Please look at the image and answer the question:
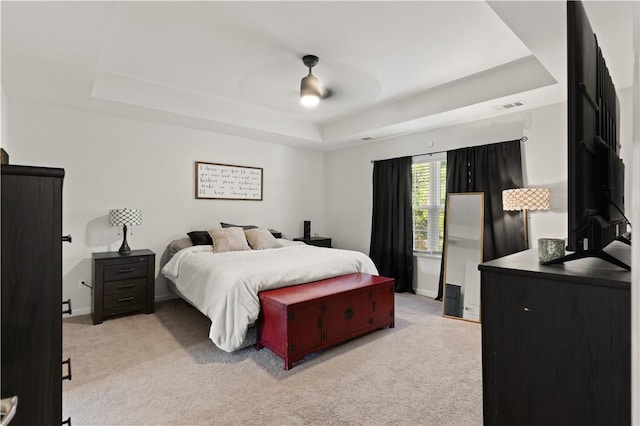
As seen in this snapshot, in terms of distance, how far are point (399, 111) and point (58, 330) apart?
4059 millimetres

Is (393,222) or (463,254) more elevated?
(393,222)

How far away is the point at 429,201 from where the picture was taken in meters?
4.71

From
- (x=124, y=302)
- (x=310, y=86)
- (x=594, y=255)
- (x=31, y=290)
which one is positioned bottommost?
(x=124, y=302)

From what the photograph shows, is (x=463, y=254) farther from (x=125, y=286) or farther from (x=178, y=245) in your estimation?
(x=125, y=286)

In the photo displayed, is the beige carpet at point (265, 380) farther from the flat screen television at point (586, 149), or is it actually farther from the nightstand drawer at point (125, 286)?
the flat screen television at point (586, 149)

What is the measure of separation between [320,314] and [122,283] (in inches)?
93.7

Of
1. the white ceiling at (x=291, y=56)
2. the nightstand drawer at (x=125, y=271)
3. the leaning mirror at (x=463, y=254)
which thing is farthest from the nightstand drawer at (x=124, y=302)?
the leaning mirror at (x=463, y=254)

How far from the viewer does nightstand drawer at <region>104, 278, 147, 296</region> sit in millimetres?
3555

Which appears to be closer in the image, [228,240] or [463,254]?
[463,254]

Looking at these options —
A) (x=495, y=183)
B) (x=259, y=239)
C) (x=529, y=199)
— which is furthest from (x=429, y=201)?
(x=259, y=239)

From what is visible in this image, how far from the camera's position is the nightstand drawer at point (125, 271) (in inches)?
140

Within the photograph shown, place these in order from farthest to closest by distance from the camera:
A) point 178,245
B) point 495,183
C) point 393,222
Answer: point 393,222 < point 178,245 < point 495,183

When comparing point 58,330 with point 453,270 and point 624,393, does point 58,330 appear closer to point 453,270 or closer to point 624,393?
point 624,393

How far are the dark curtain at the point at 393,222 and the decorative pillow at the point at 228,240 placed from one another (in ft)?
6.85
